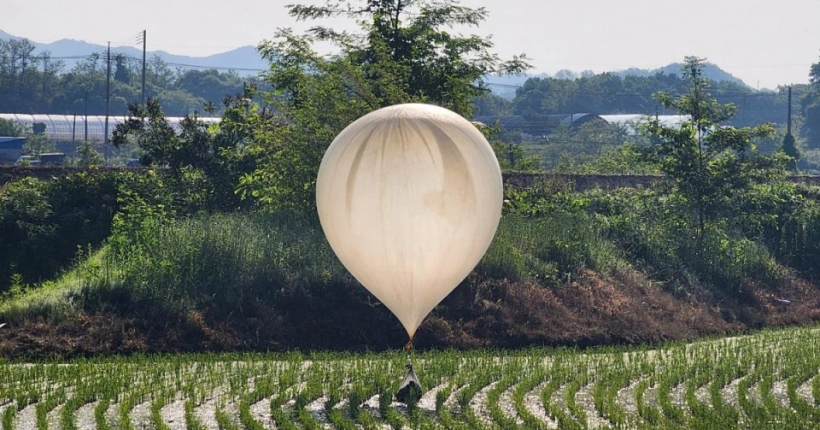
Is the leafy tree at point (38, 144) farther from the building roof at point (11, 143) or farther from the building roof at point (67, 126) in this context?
the building roof at point (67, 126)

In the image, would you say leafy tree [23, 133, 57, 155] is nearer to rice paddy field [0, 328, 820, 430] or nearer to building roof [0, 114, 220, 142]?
building roof [0, 114, 220, 142]

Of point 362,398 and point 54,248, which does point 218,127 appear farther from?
point 362,398

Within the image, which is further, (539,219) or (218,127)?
(218,127)

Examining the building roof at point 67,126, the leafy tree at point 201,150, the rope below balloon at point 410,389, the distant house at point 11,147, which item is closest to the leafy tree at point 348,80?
the leafy tree at point 201,150

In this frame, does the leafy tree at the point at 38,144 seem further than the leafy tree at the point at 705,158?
Yes

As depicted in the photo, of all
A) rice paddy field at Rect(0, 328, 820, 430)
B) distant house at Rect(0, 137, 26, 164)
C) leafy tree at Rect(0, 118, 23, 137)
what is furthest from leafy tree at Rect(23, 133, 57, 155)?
rice paddy field at Rect(0, 328, 820, 430)

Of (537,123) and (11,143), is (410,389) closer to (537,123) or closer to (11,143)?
(11,143)

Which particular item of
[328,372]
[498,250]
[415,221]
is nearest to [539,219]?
[498,250]

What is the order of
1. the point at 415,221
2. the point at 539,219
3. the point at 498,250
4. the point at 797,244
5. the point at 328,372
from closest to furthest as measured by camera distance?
the point at 415,221
the point at 328,372
the point at 498,250
the point at 539,219
the point at 797,244
